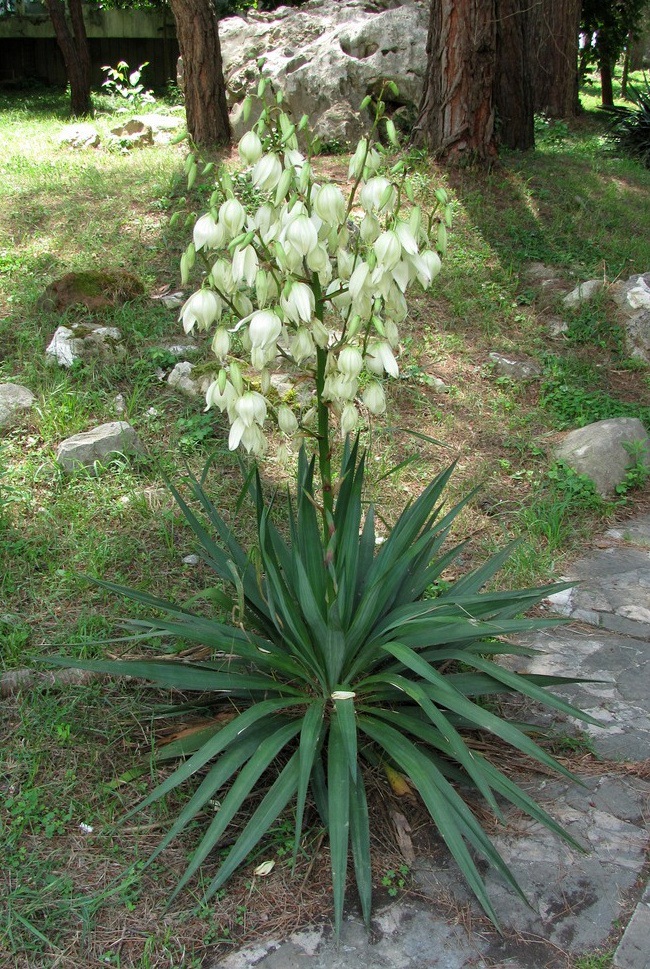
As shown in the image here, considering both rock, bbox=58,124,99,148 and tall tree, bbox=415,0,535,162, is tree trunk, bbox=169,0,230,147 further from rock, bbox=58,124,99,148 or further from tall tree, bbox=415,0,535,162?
tall tree, bbox=415,0,535,162

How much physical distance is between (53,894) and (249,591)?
1.09m

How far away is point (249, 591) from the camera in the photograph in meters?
3.08

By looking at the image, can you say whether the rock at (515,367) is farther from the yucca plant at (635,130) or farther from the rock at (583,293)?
the yucca plant at (635,130)

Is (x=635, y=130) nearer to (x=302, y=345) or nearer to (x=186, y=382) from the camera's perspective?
(x=186, y=382)

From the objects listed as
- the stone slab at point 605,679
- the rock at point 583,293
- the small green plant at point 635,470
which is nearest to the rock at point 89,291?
the rock at point 583,293

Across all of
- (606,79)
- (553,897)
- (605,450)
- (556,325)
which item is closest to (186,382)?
(605,450)

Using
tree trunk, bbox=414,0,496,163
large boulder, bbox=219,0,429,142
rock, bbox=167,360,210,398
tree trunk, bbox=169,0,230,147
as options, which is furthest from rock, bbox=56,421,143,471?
large boulder, bbox=219,0,429,142

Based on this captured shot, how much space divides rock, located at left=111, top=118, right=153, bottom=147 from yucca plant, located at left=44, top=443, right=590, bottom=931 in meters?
7.28

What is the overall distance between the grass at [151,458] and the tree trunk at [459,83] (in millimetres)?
309

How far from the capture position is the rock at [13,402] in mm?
4812

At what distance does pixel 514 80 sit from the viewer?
8.48 m

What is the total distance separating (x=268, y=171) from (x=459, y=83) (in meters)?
5.97

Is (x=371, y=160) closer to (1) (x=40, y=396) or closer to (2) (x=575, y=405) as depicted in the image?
(1) (x=40, y=396)

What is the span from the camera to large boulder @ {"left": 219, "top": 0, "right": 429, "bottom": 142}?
8.59m
